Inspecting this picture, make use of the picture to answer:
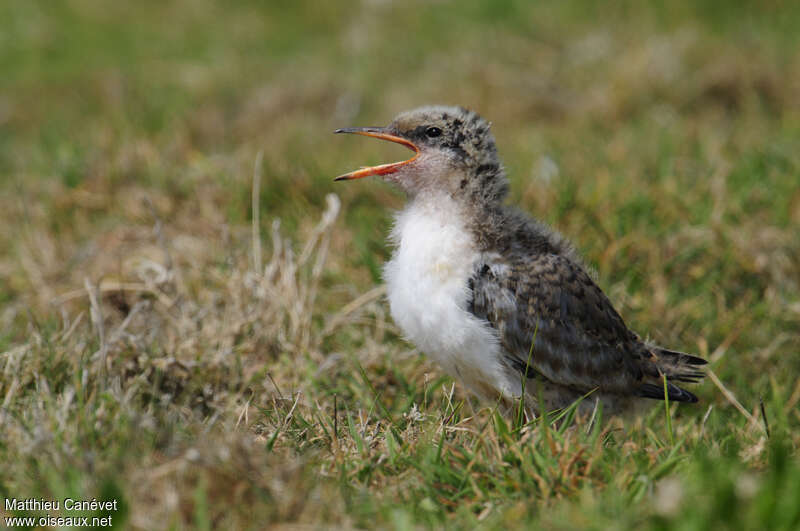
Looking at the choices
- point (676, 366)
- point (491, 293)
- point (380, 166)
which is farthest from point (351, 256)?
point (676, 366)

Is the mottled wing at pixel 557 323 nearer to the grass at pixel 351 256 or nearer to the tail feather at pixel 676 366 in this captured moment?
the tail feather at pixel 676 366

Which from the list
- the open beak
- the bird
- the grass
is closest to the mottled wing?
the bird

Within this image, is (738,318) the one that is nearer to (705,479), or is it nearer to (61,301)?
(705,479)

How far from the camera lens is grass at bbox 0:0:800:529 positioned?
2643 mm

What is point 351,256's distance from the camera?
499 cm

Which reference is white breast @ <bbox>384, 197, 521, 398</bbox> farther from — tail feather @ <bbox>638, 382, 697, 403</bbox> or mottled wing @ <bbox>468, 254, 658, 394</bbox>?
tail feather @ <bbox>638, 382, 697, 403</bbox>

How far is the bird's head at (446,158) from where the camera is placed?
3.55 meters

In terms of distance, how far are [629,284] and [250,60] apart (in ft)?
21.0

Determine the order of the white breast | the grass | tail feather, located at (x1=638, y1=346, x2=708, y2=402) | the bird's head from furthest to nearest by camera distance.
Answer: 1. tail feather, located at (x1=638, y1=346, x2=708, y2=402)
2. the bird's head
3. the white breast
4. the grass

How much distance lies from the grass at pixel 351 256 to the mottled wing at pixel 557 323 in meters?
0.27

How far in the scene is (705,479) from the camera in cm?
235

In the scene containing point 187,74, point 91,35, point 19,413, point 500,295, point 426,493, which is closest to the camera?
point 426,493

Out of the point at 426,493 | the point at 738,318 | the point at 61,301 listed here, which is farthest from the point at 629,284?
the point at 61,301

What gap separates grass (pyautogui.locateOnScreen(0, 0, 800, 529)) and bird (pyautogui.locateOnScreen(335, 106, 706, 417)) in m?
0.19
